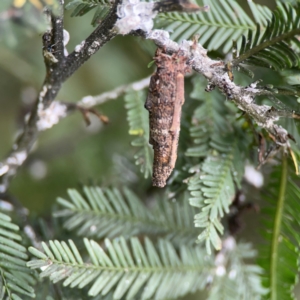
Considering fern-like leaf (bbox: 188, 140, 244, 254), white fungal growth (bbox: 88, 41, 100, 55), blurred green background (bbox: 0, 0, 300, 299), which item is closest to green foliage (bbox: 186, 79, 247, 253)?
fern-like leaf (bbox: 188, 140, 244, 254)

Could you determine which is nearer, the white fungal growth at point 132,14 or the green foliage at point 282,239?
the white fungal growth at point 132,14

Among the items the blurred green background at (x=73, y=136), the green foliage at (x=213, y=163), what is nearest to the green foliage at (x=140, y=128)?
the green foliage at (x=213, y=163)

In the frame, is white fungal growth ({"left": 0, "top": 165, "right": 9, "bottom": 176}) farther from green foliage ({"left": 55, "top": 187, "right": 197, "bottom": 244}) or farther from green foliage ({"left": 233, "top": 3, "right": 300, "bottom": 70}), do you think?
green foliage ({"left": 233, "top": 3, "right": 300, "bottom": 70})

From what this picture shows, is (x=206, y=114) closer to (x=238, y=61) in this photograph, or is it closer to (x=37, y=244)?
(x=238, y=61)

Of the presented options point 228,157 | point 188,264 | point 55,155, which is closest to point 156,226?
point 188,264

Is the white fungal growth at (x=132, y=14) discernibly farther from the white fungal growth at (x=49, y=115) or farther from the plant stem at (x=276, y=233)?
the plant stem at (x=276, y=233)

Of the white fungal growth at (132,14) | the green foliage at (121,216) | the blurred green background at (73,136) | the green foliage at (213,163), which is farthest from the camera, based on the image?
the blurred green background at (73,136)
